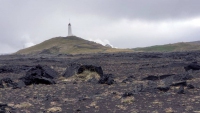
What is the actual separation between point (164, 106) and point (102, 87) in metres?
5.69

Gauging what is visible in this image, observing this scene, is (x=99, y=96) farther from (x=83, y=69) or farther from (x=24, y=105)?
(x=83, y=69)

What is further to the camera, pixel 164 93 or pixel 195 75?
pixel 195 75

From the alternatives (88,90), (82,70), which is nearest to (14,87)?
(88,90)

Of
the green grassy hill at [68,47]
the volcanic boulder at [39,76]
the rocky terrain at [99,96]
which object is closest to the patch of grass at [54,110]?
the rocky terrain at [99,96]

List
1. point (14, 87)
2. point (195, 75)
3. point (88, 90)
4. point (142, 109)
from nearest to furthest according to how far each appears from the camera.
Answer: point (142, 109) → point (88, 90) → point (14, 87) → point (195, 75)

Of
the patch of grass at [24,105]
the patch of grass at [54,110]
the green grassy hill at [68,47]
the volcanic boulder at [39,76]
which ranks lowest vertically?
the patch of grass at [54,110]

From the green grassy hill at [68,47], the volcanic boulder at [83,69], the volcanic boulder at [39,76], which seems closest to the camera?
the volcanic boulder at [39,76]

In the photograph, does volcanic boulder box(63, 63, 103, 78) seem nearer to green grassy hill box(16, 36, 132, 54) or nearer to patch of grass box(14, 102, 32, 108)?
patch of grass box(14, 102, 32, 108)

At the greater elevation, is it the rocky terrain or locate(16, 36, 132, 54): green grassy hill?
locate(16, 36, 132, 54): green grassy hill

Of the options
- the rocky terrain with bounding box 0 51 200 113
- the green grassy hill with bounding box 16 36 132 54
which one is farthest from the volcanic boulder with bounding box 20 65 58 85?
the green grassy hill with bounding box 16 36 132 54

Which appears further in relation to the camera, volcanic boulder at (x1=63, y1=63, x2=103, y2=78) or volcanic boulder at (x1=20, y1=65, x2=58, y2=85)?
volcanic boulder at (x1=63, y1=63, x2=103, y2=78)

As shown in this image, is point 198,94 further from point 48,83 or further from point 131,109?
point 48,83

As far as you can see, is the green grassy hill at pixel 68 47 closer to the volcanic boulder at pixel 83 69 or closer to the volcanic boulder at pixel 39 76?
the volcanic boulder at pixel 83 69

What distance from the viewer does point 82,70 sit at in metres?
23.2
